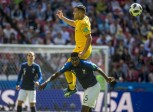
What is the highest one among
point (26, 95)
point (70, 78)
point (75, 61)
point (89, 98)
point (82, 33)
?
point (82, 33)

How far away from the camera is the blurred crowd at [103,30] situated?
22.4 metres

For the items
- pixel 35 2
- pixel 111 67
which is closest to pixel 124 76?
pixel 111 67

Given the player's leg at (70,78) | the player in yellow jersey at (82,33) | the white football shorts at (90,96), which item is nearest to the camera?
the white football shorts at (90,96)

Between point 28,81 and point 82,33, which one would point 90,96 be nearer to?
point 82,33

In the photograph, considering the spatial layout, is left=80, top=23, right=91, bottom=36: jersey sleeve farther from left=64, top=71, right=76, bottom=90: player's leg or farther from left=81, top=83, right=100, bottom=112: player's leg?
left=81, top=83, right=100, bottom=112: player's leg

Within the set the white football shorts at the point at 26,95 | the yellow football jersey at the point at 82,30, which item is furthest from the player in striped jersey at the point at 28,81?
the yellow football jersey at the point at 82,30

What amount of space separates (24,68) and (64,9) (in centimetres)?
883

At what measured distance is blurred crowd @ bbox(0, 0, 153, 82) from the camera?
22.4 meters

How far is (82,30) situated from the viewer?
13234 millimetres

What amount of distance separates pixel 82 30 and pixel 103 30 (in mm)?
11243

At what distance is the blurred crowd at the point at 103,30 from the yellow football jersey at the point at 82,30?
8.38 m

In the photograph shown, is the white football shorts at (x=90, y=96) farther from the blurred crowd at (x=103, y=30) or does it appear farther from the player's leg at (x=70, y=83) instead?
the blurred crowd at (x=103, y=30)

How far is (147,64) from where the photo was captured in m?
22.8

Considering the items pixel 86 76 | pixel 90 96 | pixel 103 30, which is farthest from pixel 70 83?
pixel 103 30
